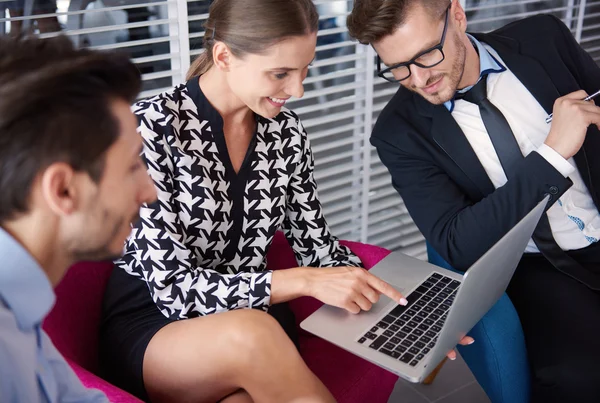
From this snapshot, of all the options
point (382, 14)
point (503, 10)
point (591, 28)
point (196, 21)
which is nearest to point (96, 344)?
point (382, 14)

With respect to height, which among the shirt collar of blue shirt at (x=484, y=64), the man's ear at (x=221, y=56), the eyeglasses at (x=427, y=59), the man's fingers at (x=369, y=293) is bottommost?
the man's fingers at (x=369, y=293)

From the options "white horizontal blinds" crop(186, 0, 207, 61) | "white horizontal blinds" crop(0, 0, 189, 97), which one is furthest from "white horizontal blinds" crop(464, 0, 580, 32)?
"white horizontal blinds" crop(0, 0, 189, 97)

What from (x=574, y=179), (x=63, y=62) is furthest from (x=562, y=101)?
(x=63, y=62)

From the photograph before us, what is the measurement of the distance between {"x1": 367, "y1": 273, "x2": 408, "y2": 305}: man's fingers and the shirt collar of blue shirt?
2.15 ft

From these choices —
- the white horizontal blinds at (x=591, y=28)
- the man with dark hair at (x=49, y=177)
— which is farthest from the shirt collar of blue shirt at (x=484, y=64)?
the white horizontal blinds at (x=591, y=28)

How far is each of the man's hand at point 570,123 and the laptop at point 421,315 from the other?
0.86 ft

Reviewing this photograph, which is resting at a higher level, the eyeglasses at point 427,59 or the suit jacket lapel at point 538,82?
the eyeglasses at point 427,59

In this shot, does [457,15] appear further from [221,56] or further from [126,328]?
[126,328]

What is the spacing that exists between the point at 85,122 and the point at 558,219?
4.78ft

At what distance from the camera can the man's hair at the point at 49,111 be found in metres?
0.94

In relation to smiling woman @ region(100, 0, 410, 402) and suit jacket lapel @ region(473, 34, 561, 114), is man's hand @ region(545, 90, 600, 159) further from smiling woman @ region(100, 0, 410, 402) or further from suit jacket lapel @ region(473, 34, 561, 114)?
smiling woman @ region(100, 0, 410, 402)

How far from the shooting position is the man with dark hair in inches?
37.2

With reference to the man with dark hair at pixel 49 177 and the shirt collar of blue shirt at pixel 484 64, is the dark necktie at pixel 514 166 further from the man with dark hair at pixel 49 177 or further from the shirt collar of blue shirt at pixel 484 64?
the man with dark hair at pixel 49 177

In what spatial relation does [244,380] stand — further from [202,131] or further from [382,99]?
[382,99]
